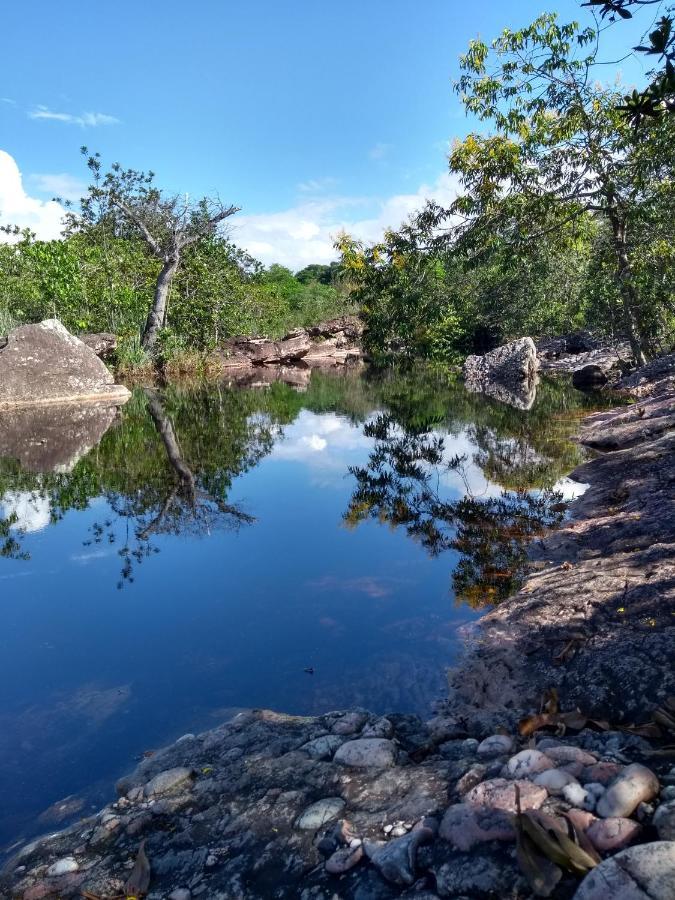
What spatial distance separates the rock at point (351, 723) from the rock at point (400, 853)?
3.82ft

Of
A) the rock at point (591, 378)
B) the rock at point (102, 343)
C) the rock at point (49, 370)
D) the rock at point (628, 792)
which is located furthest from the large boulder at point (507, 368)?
the rock at point (628, 792)

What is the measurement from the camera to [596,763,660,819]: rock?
191 centimetres

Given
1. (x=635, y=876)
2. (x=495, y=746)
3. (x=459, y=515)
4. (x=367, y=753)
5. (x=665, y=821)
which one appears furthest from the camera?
(x=459, y=515)

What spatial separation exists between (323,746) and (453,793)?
35.9 inches

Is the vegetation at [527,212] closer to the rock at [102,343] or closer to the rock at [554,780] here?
the rock at [554,780]

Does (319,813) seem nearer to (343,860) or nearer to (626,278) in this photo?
(343,860)

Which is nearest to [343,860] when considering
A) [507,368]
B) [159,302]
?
[507,368]

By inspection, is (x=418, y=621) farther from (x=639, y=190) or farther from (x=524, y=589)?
(x=639, y=190)

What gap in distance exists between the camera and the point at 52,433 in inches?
549

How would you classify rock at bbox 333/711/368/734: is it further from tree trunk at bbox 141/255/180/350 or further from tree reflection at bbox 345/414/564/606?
tree trunk at bbox 141/255/180/350

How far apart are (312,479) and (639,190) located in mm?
8685

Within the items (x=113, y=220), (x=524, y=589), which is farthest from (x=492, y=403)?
(x=113, y=220)

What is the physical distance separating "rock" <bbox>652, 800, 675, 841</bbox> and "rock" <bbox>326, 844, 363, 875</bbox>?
0.95 metres

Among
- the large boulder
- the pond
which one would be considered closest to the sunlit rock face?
the pond
